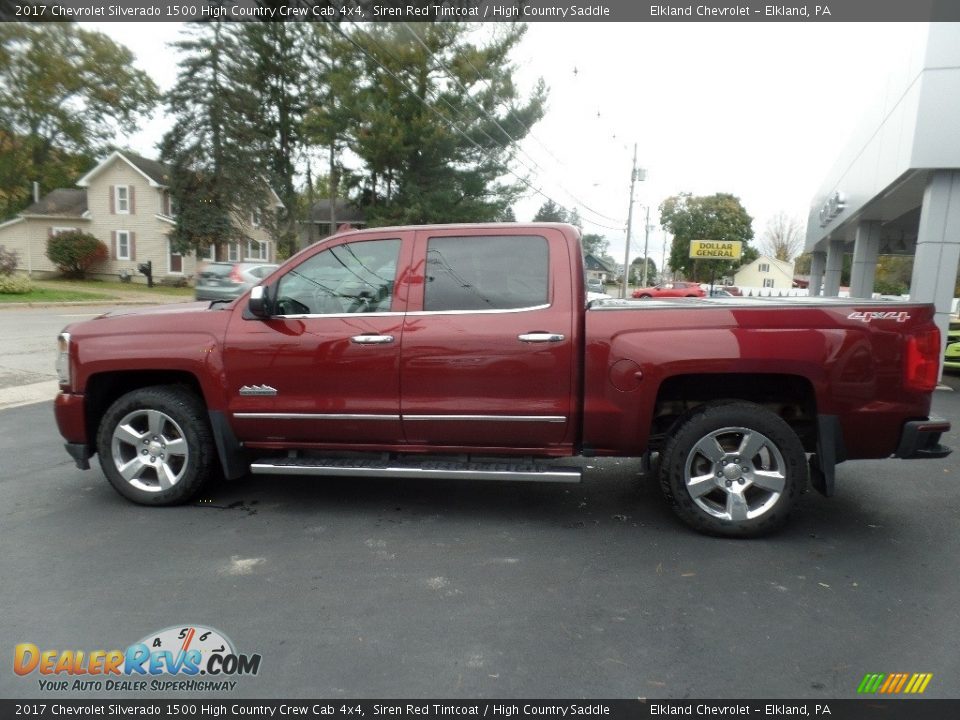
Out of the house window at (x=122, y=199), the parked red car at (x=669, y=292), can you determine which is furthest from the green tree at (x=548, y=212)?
the house window at (x=122, y=199)

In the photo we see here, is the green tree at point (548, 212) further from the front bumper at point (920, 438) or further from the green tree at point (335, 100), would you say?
the front bumper at point (920, 438)

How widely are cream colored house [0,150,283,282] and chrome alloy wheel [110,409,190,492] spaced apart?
119ft

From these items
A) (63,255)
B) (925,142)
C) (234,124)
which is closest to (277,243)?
(234,124)

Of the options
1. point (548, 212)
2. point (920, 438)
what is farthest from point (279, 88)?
point (548, 212)

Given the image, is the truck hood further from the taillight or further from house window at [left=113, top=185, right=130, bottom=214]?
house window at [left=113, top=185, right=130, bottom=214]

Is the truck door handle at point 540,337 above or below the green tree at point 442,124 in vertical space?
below

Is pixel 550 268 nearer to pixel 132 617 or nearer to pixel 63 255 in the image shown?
pixel 132 617

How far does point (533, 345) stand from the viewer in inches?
164

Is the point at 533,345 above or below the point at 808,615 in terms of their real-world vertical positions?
above

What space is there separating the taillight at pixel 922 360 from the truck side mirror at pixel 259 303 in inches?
154

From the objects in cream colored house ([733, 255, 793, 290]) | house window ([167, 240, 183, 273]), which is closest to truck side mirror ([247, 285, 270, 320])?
house window ([167, 240, 183, 273])

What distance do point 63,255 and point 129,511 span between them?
1455 inches

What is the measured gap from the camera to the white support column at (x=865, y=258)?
1656 cm

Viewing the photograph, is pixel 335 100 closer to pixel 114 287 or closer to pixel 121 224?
pixel 114 287
